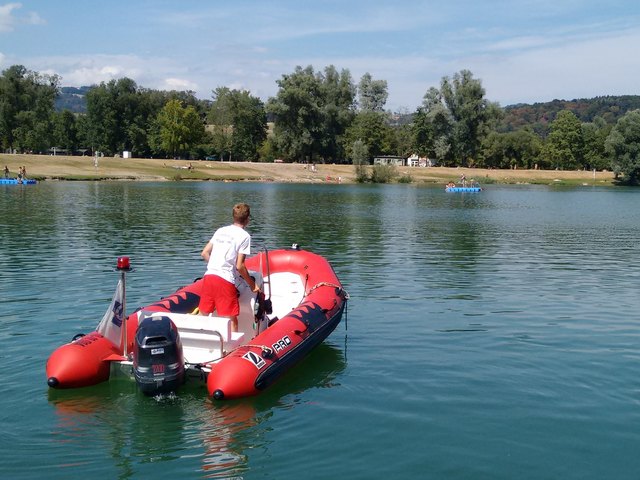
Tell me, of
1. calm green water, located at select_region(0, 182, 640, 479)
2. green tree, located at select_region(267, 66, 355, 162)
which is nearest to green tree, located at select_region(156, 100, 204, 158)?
green tree, located at select_region(267, 66, 355, 162)

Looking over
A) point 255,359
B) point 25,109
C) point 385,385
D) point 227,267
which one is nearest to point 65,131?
point 25,109

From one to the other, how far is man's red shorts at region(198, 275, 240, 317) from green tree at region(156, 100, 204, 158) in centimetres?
9881

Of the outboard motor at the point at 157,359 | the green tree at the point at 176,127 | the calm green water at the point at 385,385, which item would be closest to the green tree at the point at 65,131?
the green tree at the point at 176,127

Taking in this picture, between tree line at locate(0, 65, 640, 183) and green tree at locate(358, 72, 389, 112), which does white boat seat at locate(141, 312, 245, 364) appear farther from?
green tree at locate(358, 72, 389, 112)

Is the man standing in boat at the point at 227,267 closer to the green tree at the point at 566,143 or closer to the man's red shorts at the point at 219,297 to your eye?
the man's red shorts at the point at 219,297

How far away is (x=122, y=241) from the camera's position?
2555 centimetres

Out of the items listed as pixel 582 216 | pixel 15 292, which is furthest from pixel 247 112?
pixel 15 292

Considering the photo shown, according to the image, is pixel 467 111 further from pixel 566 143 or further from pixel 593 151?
pixel 593 151

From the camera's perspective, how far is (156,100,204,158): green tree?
106 m

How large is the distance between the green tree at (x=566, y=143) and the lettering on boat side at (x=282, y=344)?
118 m

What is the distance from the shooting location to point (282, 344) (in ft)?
32.4

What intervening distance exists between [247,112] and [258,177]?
26.0 meters

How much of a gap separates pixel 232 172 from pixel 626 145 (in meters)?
51.9

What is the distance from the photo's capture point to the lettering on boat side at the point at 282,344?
31.8 feet
